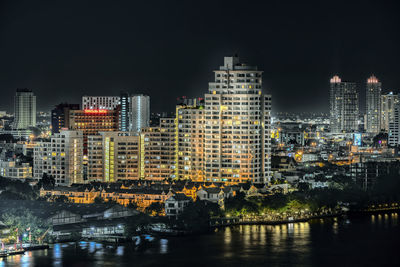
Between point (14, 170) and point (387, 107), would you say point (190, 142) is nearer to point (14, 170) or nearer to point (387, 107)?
point (14, 170)

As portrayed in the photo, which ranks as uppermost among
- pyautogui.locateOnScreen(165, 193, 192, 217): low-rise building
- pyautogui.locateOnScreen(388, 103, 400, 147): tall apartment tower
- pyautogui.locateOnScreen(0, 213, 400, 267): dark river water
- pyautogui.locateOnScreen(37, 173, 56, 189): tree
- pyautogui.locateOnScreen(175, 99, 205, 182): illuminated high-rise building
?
pyautogui.locateOnScreen(388, 103, 400, 147): tall apartment tower

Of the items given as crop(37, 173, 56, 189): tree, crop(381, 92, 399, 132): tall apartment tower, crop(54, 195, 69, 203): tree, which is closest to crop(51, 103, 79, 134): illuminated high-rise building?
crop(37, 173, 56, 189): tree

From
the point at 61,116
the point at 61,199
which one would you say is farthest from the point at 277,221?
the point at 61,116

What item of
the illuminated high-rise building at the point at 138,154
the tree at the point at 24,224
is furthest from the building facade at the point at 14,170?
the tree at the point at 24,224

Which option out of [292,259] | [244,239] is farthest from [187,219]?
[292,259]

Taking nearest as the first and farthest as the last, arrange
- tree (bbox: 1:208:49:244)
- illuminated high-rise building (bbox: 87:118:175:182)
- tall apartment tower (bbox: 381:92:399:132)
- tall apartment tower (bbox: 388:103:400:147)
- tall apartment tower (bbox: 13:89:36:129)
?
1. tree (bbox: 1:208:49:244)
2. illuminated high-rise building (bbox: 87:118:175:182)
3. tall apartment tower (bbox: 388:103:400:147)
4. tall apartment tower (bbox: 13:89:36:129)
5. tall apartment tower (bbox: 381:92:399:132)

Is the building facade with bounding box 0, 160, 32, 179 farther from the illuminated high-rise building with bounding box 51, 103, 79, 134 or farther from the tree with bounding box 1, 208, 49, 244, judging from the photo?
the illuminated high-rise building with bounding box 51, 103, 79, 134
